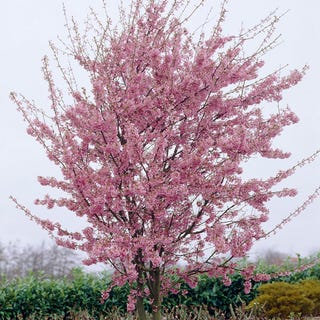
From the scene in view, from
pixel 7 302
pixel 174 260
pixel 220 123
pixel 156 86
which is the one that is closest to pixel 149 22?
pixel 156 86

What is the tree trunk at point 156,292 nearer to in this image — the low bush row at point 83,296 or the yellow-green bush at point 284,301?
the yellow-green bush at point 284,301

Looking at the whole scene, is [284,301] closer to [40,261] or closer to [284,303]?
[284,303]

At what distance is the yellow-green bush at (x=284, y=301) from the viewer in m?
9.22

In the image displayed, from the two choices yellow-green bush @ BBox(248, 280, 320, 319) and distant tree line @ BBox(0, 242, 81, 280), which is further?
distant tree line @ BBox(0, 242, 81, 280)

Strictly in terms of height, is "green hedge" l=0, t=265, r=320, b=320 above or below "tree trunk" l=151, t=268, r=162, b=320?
above

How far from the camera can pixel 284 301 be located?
366 inches

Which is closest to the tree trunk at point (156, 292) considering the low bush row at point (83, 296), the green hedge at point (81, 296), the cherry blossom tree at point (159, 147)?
the cherry blossom tree at point (159, 147)

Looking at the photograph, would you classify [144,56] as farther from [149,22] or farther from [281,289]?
[281,289]

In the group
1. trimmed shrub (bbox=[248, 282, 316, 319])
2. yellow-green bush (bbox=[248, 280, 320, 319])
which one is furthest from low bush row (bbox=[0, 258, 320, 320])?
trimmed shrub (bbox=[248, 282, 316, 319])

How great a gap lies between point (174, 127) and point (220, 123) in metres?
0.69

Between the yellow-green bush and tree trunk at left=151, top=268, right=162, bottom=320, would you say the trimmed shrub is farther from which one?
tree trunk at left=151, top=268, right=162, bottom=320

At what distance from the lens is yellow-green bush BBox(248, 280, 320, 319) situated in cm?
922

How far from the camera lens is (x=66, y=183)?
7.04 m

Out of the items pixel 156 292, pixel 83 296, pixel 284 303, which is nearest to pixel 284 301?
pixel 284 303
